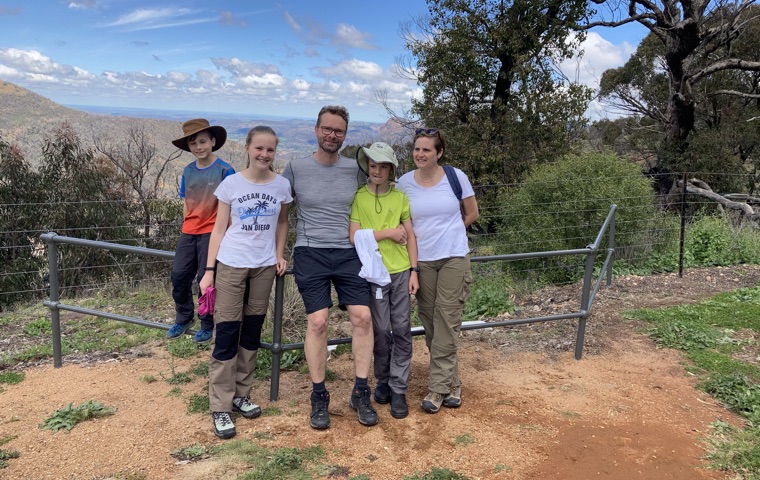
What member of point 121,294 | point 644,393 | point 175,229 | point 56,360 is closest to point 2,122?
point 175,229

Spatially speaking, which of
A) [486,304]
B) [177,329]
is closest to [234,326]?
[177,329]

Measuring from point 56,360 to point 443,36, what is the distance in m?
12.8

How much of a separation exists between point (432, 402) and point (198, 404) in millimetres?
1533

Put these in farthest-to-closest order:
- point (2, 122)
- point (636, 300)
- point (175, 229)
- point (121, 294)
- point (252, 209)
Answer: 1. point (2, 122)
2. point (175, 229)
3. point (121, 294)
4. point (636, 300)
5. point (252, 209)

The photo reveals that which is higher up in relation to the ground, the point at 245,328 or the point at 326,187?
the point at 326,187

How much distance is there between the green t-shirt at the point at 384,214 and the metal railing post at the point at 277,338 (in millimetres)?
653

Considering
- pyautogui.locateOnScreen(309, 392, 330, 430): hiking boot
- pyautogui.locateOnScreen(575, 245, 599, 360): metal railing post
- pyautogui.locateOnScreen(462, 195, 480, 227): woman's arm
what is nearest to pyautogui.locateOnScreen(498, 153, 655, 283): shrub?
pyautogui.locateOnScreen(575, 245, 599, 360): metal railing post

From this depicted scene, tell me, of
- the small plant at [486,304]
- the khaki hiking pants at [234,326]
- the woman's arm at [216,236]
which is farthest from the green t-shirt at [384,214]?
the small plant at [486,304]

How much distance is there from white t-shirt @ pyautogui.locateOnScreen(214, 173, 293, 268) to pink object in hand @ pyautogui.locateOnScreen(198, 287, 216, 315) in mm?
194

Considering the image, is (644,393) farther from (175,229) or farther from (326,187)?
(175,229)

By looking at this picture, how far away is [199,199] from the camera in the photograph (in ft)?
11.7

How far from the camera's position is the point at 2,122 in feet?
147

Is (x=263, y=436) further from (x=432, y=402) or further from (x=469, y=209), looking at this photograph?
(x=469, y=209)

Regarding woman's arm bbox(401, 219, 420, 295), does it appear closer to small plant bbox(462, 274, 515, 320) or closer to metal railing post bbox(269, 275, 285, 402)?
metal railing post bbox(269, 275, 285, 402)
